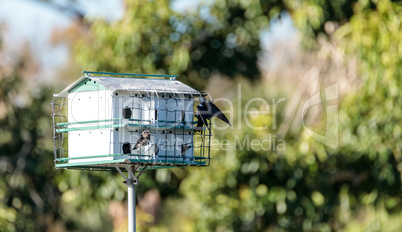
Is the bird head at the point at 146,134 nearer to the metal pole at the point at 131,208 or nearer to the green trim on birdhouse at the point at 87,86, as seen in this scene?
the metal pole at the point at 131,208

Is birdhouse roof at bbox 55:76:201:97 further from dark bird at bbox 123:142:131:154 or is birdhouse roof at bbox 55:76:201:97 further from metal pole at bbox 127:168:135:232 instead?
metal pole at bbox 127:168:135:232

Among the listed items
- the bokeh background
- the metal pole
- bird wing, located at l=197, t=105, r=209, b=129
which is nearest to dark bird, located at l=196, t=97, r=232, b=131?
bird wing, located at l=197, t=105, r=209, b=129

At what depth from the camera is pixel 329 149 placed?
474 inches

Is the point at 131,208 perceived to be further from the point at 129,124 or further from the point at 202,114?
the point at 202,114

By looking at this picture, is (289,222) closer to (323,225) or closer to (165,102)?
(323,225)

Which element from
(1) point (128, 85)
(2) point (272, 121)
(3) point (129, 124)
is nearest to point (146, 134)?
(3) point (129, 124)

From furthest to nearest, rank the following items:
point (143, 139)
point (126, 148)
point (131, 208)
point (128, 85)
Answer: point (128, 85), point (126, 148), point (143, 139), point (131, 208)

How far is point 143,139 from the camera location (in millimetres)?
6383

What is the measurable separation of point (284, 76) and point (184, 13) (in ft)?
21.6

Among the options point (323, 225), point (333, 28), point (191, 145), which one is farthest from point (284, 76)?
point (191, 145)

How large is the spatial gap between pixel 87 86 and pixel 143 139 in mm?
891

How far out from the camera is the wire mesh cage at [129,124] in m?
6.49

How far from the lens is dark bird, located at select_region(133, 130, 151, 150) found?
6324 millimetres

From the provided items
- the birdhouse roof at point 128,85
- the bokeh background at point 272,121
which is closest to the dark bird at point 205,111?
the birdhouse roof at point 128,85
